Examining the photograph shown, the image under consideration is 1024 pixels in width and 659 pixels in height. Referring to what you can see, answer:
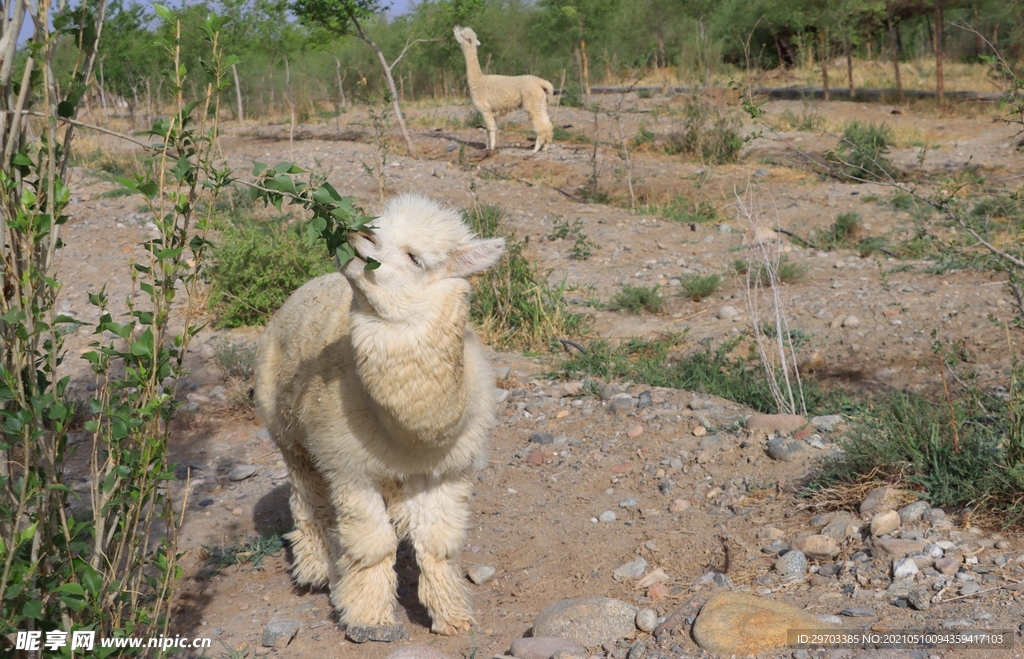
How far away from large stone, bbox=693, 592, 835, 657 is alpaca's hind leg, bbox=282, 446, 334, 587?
7.13 ft

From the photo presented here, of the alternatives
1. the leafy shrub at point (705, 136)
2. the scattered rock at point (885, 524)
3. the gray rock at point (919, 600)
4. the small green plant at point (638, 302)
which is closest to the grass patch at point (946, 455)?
the scattered rock at point (885, 524)

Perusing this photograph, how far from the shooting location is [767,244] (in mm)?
11406

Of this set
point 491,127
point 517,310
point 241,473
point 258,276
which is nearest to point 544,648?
point 241,473

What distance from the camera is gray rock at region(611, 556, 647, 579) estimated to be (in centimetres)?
485

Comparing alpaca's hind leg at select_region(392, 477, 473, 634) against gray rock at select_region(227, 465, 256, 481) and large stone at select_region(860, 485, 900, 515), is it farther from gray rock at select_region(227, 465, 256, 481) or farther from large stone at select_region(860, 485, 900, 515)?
gray rock at select_region(227, 465, 256, 481)

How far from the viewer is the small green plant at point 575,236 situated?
1176 centimetres

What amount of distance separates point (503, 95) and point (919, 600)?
16.6 m

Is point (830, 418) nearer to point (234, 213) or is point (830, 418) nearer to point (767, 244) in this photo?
point (767, 244)

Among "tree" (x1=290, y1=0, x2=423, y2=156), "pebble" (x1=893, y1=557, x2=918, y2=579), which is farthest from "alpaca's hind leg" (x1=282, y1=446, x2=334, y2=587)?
"tree" (x1=290, y1=0, x2=423, y2=156)

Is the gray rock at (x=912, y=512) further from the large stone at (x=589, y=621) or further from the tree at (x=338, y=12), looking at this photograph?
the tree at (x=338, y=12)

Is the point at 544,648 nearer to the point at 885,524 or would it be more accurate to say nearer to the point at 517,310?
the point at 885,524

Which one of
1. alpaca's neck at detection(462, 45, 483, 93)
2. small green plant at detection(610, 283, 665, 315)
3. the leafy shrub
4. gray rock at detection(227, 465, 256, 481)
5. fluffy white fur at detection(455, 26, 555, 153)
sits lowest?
gray rock at detection(227, 465, 256, 481)

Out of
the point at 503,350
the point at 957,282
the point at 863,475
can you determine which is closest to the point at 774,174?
the point at 957,282

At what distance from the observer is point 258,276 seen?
29.5 ft
